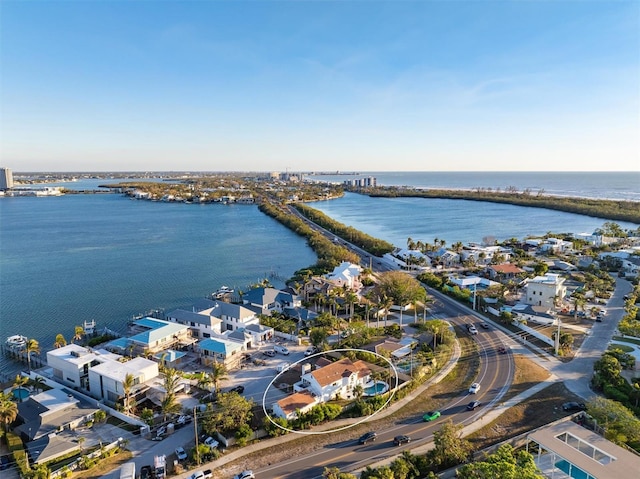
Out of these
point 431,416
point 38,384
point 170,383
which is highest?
point 170,383

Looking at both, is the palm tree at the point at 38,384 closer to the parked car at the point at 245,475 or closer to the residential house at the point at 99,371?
the residential house at the point at 99,371

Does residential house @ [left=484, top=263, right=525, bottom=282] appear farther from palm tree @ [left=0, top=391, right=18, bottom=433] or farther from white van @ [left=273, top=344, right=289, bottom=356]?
palm tree @ [left=0, top=391, right=18, bottom=433]

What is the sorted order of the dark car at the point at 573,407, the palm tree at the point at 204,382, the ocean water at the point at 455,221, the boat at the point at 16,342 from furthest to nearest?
the ocean water at the point at 455,221
the boat at the point at 16,342
the palm tree at the point at 204,382
the dark car at the point at 573,407

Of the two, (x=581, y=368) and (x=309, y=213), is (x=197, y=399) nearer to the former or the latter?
(x=581, y=368)

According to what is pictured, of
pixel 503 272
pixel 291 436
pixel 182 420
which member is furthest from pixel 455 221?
pixel 182 420

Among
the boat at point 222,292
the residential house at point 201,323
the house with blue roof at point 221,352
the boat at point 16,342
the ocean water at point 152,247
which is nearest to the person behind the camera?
the house with blue roof at point 221,352

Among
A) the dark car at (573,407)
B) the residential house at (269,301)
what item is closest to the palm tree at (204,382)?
the residential house at (269,301)

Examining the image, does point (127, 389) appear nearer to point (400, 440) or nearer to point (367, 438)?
point (367, 438)
